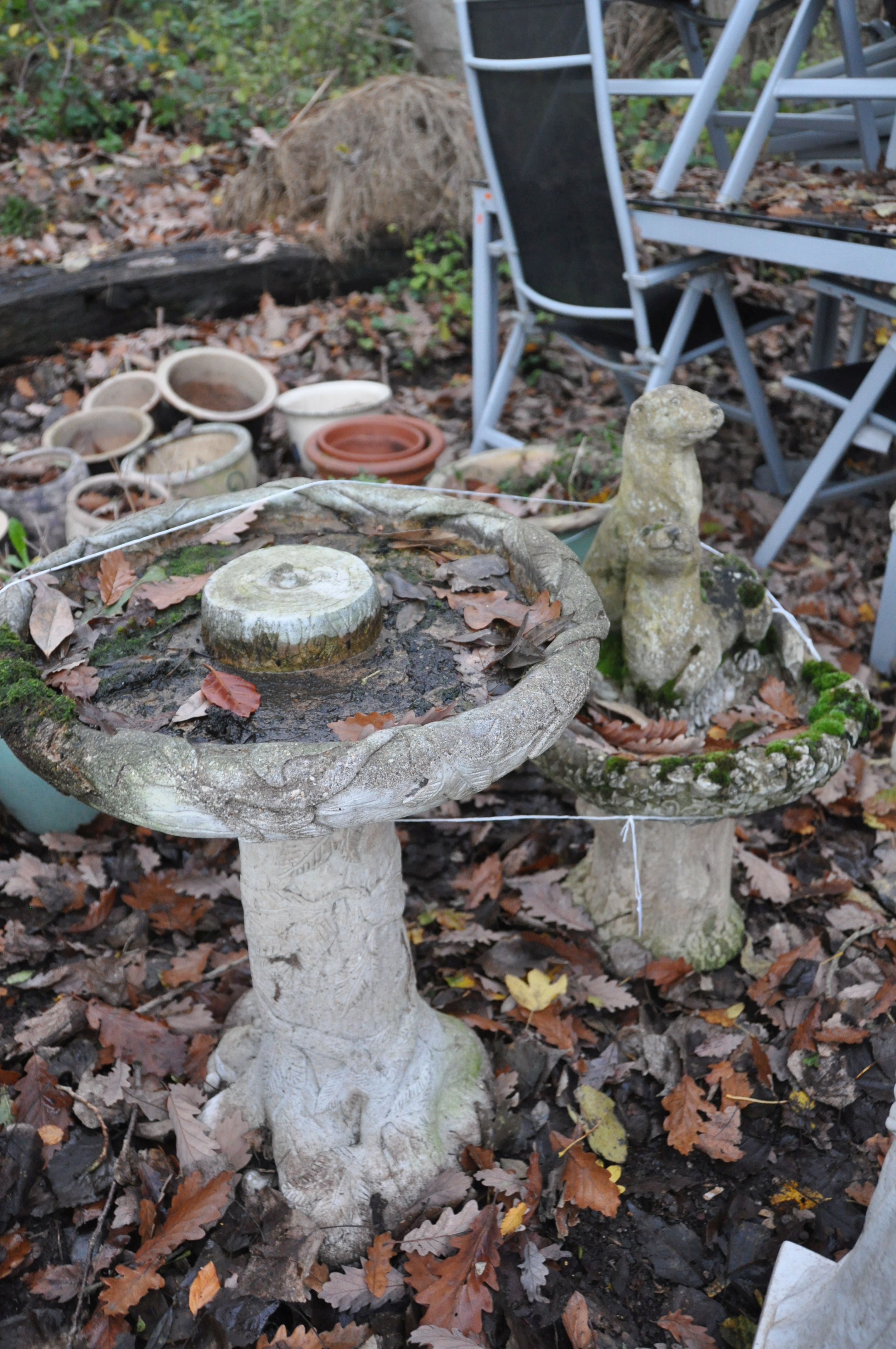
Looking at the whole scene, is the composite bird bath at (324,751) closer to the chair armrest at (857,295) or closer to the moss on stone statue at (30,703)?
the moss on stone statue at (30,703)

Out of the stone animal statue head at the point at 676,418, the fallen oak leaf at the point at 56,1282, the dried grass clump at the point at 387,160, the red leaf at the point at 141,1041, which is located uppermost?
the dried grass clump at the point at 387,160

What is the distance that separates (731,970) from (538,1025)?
0.56 meters

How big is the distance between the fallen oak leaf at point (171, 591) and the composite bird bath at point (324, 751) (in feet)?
0.10

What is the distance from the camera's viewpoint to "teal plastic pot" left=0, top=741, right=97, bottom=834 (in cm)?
265

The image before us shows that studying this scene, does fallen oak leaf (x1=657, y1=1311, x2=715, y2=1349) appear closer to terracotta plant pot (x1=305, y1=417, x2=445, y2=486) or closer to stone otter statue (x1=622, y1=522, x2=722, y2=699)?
stone otter statue (x1=622, y1=522, x2=722, y2=699)

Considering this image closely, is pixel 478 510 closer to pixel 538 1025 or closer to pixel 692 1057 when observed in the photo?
pixel 538 1025

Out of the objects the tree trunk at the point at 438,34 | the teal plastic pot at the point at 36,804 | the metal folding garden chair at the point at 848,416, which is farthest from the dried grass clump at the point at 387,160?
the teal plastic pot at the point at 36,804

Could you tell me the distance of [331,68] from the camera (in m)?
6.99

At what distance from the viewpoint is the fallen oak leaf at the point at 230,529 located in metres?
2.03

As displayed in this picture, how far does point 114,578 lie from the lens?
6.14ft

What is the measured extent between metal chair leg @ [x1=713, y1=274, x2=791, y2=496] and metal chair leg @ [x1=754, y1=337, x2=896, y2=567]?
44cm

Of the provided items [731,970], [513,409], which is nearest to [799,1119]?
[731,970]

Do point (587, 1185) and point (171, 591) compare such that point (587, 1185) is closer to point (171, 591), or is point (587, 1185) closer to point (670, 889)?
point (670, 889)

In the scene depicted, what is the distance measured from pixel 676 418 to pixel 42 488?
2423 millimetres
